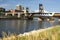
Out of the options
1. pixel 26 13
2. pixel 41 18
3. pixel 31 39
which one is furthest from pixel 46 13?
pixel 31 39

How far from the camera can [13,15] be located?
148125mm

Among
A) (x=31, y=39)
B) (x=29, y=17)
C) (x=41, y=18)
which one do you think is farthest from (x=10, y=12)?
(x=31, y=39)

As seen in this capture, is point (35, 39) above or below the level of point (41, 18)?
above

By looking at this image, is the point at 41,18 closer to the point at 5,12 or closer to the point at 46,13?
the point at 46,13

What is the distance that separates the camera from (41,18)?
140500mm

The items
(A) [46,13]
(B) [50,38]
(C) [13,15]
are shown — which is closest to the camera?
(B) [50,38]

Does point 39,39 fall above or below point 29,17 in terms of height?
above

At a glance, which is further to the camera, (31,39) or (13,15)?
(13,15)

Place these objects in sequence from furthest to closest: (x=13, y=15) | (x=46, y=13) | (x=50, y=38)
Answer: (x=13, y=15) → (x=46, y=13) → (x=50, y=38)

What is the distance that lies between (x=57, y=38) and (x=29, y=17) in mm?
142305

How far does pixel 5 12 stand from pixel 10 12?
487 cm

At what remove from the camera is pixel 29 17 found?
5876 inches

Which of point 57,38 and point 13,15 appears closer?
point 57,38

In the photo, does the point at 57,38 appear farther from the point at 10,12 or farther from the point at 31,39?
the point at 10,12
